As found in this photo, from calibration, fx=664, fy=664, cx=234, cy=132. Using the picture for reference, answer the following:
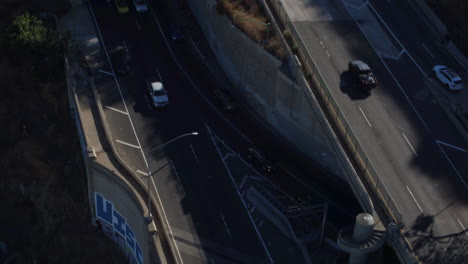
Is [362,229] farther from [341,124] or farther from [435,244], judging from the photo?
[341,124]

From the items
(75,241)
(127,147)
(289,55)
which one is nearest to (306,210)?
(289,55)

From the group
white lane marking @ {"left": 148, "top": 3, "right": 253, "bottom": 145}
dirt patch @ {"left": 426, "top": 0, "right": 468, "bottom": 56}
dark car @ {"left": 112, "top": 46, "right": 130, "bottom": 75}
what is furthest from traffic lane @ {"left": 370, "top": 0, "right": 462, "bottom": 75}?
dark car @ {"left": 112, "top": 46, "right": 130, "bottom": 75}

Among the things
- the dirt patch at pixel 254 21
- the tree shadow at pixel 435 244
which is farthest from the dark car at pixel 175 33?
the tree shadow at pixel 435 244

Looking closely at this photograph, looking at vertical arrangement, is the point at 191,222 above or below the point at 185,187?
below

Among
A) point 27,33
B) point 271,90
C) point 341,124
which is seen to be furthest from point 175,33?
point 341,124

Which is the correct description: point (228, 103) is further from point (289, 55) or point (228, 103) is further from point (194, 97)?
point (289, 55)

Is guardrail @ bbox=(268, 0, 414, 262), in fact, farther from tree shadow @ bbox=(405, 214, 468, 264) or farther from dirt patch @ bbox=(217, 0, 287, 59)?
dirt patch @ bbox=(217, 0, 287, 59)
